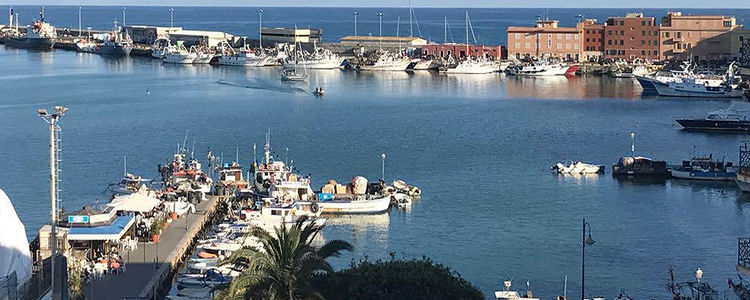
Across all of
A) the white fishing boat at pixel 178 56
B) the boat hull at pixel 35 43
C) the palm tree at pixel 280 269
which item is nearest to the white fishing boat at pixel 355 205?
the palm tree at pixel 280 269

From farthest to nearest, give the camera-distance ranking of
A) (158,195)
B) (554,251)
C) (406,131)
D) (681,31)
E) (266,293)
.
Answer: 1. (681,31)
2. (406,131)
3. (158,195)
4. (554,251)
5. (266,293)

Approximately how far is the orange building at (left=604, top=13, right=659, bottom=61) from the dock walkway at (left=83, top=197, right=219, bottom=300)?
132 feet

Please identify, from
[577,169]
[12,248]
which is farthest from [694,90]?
[12,248]

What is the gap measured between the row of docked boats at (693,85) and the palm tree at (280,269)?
36491 millimetres

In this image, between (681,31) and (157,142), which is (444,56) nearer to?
(681,31)

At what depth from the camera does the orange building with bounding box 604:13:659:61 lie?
58.1 meters

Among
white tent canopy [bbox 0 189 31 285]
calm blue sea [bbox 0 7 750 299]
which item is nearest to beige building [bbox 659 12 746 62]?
calm blue sea [bbox 0 7 750 299]

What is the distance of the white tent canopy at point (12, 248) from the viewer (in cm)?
A: 1062

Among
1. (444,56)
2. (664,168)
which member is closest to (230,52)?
(444,56)

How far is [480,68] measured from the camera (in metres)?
59.0

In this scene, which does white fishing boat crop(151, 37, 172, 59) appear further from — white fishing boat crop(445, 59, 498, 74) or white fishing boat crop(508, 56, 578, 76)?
white fishing boat crop(508, 56, 578, 76)

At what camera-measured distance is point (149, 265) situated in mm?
16812

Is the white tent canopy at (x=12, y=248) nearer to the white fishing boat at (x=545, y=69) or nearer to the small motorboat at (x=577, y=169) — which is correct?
the small motorboat at (x=577, y=169)

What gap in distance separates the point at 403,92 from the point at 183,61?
711 inches
